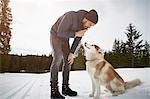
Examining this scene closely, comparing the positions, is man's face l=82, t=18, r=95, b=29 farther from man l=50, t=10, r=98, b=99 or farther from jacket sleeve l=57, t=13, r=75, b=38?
jacket sleeve l=57, t=13, r=75, b=38

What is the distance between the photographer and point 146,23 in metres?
2.75

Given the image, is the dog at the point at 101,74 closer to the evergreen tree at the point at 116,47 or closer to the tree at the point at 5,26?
the evergreen tree at the point at 116,47

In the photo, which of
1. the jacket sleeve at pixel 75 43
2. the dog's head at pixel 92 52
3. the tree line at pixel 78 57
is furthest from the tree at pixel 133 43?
the jacket sleeve at pixel 75 43

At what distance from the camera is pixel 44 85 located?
2.76m

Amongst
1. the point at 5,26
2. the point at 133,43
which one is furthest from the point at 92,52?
the point at 5,26

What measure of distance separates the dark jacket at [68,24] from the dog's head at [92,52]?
8 centimetres

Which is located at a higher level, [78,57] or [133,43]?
[133,43]

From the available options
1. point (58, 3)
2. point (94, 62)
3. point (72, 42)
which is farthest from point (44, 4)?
point (94, 62)

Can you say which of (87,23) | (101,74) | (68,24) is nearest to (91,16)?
(87,23)

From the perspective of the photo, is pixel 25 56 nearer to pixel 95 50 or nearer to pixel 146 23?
pixel 95 50

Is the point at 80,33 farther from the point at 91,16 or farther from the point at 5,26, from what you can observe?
the point at 5,26

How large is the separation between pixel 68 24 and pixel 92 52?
271mm

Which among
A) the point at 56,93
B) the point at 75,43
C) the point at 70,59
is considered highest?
the point at 75,43

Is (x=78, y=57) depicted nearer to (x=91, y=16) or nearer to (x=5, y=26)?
(x=91, y=16)
